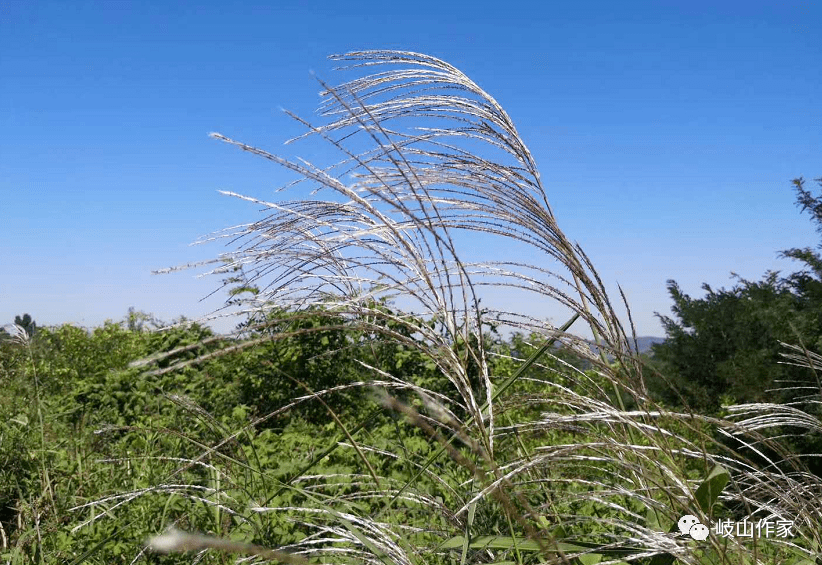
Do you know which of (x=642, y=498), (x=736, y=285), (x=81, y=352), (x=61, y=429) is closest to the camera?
(x=642, y=498)

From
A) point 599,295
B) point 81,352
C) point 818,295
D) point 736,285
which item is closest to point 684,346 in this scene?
point 736,285

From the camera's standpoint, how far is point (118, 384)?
16.8ft

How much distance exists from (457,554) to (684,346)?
5731 millimetres

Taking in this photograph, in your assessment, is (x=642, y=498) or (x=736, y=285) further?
(x=736, y=285)

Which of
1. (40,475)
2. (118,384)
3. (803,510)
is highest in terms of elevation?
(118,384)

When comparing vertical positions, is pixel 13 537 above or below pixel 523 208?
below

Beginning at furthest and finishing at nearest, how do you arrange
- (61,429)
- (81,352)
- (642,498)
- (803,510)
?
1. (81,352)
2. (61,429)
3. (803,510)
4. (642,498)

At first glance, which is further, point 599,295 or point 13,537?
point 13,537

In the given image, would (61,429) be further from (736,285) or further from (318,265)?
(736,285)

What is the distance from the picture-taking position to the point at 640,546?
4.62ft

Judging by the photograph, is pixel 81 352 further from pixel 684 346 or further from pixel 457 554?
pixel 457 554

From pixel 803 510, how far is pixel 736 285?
6.21 metres

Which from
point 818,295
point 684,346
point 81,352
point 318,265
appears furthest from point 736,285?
point 81,352

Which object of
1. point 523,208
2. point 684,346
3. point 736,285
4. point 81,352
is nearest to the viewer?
point 523,208
